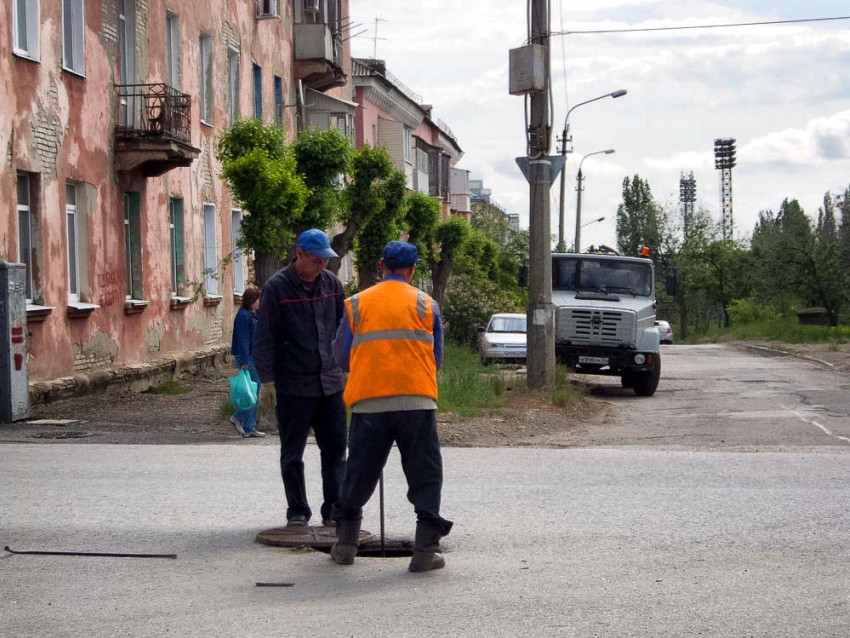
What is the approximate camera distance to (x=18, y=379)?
14312 millimetres

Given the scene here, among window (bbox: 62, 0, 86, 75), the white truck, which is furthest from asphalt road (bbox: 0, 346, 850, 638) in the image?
the white truck

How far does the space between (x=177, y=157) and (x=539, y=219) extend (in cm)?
675

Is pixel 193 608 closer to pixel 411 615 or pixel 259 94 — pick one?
pixel 411 615

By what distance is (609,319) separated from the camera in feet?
70.9

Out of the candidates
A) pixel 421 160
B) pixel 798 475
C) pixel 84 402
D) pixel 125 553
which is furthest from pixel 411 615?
pixel 421 160

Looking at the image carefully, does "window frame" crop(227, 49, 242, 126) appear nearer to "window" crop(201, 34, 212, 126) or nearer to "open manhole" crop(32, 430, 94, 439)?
"window" crop(201, 34, 212, 126)

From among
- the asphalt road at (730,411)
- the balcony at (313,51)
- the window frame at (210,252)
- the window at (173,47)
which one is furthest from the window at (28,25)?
the balcony at (313,51)

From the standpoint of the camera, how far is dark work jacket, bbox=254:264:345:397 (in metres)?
7.06

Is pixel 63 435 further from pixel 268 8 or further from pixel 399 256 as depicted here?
pixel 268 8

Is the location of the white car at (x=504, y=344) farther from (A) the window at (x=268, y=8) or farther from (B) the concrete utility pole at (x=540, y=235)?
(A) the window at (x=268, y=8)

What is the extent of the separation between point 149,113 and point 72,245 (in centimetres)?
342

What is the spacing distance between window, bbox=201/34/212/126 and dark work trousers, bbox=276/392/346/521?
19450mm

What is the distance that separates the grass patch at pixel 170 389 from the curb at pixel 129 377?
20cm

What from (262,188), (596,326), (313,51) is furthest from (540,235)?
(313,51)
